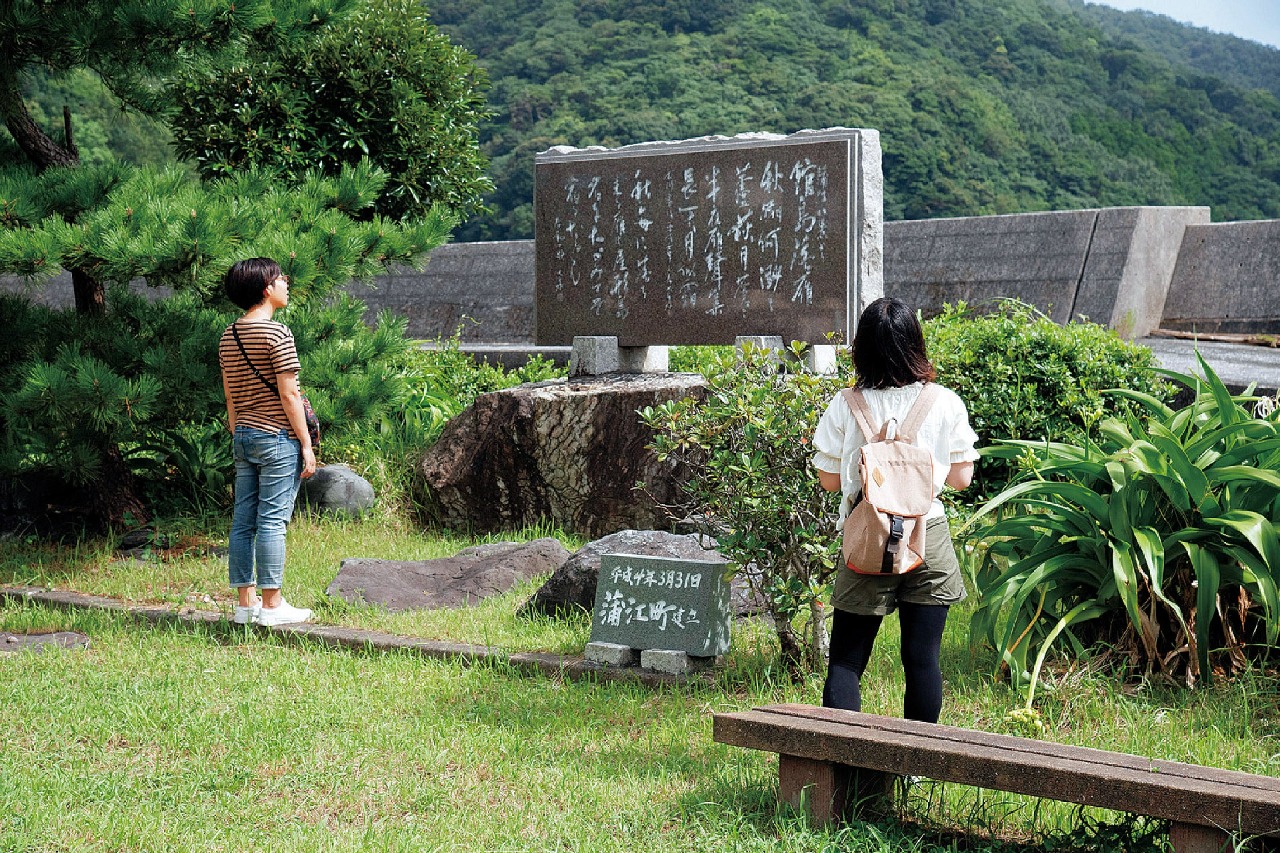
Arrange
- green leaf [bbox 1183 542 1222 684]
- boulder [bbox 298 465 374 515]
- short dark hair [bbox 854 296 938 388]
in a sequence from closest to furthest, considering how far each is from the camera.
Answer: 1. short dark hair [bbox 854 296 938 388]
2. green leaf [bbox 1183 542 1222 684]
3. boulder [bbox 298 465 374 515]

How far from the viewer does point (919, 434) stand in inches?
134

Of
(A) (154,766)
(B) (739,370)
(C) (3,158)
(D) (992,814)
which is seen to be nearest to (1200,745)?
(D) (992,814)

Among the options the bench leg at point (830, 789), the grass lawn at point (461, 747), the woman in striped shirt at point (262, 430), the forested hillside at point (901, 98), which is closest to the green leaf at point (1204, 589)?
the grass lawn at point (461, 747)

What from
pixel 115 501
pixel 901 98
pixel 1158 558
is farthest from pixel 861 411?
pixel 901 98

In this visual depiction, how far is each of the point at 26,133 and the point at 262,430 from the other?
9.33 ft

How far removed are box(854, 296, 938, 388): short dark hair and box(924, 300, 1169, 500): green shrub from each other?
3.78 meters

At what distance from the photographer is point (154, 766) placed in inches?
147

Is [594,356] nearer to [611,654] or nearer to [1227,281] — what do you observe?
[611,654]

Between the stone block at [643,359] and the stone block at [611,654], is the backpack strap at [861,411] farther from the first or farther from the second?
the stone block at [643,359]

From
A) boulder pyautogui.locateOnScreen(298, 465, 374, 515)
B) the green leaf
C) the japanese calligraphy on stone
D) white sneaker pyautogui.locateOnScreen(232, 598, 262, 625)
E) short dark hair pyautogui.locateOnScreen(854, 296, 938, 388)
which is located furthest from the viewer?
boulder pyautogui.locateOnScreen(298, 465, 374, 515)

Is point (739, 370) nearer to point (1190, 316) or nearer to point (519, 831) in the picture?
point (519, 831)

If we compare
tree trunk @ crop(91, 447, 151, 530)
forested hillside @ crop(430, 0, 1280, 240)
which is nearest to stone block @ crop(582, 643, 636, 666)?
tree trunk @ crop(91, 447, 151, 530)

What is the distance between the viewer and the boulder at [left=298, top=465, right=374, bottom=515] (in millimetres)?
7934

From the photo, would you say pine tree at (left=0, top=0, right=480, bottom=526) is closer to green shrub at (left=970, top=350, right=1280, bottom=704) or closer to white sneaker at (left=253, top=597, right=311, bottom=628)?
white sneaker at (left=253, top=597, right=311, bottom=628)
